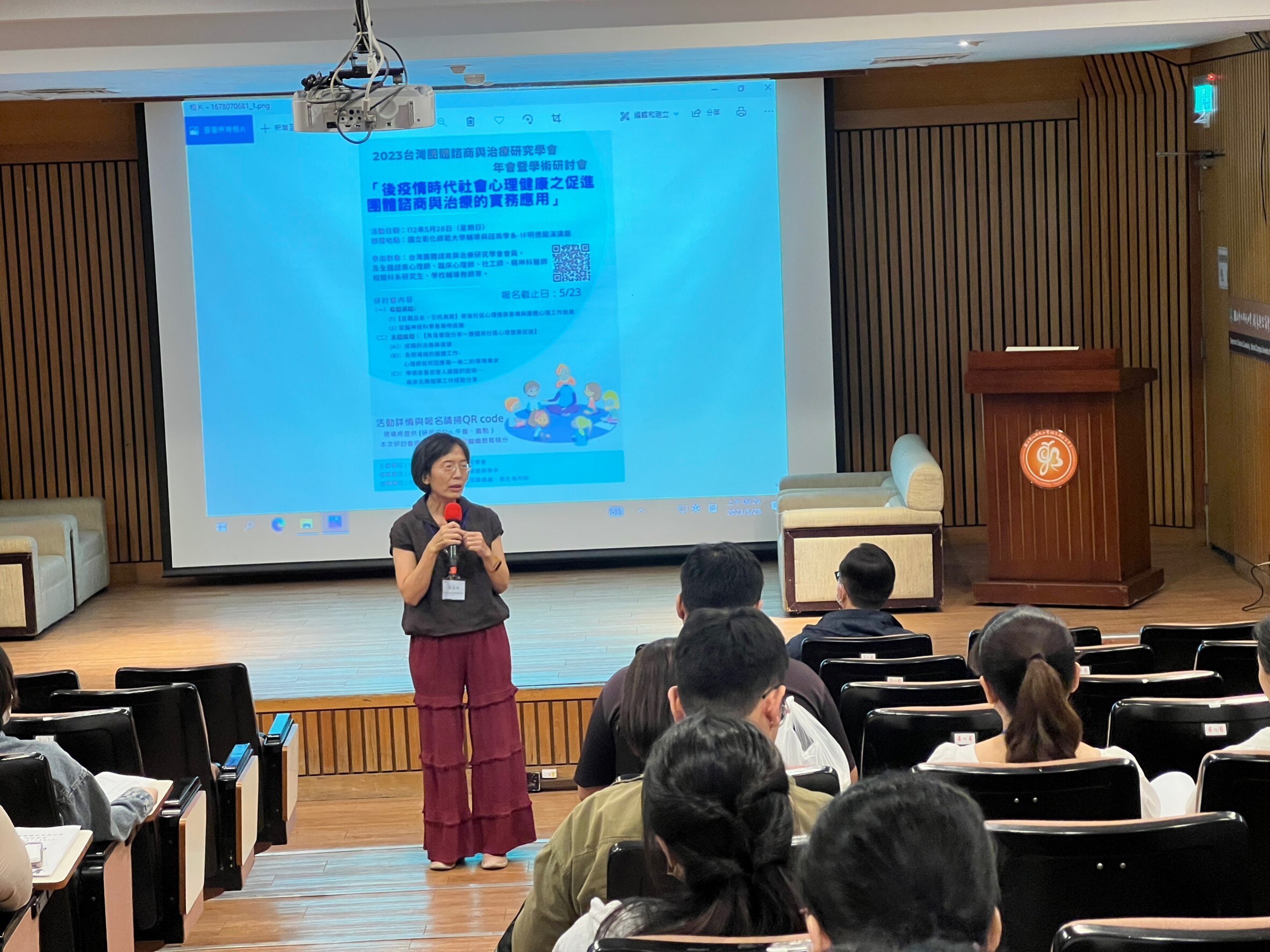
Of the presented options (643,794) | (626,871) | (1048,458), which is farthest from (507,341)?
(643,794)

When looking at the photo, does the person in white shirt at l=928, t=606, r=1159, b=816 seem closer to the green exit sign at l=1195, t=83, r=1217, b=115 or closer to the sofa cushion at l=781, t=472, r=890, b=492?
the sofa cushion at l=781, t=472, r=890, b=492

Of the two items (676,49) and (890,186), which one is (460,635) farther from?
(890,186)

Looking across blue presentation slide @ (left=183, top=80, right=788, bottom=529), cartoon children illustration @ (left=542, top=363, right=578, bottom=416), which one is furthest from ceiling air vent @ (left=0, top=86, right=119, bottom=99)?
cartoon children illustration @ (left=542, top=363, right=578, bottom=416)

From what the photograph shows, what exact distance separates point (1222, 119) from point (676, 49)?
3.36 m

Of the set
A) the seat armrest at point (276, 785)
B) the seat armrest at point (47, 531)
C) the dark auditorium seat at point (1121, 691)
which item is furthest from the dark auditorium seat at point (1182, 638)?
the seat armrest at point (47, 531)

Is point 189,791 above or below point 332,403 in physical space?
below

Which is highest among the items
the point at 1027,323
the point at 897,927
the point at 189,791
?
the point at 1027,323

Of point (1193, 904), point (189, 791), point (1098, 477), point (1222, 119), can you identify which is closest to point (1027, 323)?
point (1222, 119)

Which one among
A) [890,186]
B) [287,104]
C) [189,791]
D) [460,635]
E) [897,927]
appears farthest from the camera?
[890,186]

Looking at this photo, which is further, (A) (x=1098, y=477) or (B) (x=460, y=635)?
(A) (x=1098, y=477)

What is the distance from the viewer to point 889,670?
4152mm

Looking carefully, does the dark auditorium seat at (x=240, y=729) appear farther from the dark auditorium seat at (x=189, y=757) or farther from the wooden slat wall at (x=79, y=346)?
the wooden slat wall at (x=79, y=346)

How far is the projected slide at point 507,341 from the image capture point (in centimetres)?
875

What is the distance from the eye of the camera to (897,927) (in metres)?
1.30
